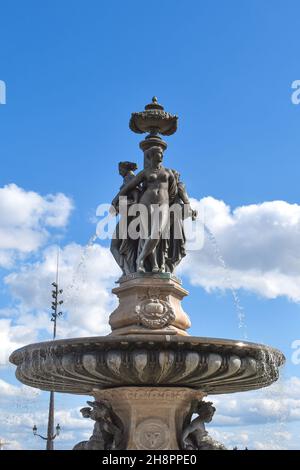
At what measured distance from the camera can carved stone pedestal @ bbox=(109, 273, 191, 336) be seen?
11375 millimetres

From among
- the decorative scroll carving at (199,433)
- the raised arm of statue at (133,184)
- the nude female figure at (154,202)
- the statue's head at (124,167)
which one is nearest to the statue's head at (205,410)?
the decorative scroll carving at (199,433)

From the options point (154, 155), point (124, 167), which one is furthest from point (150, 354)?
point (124, 167)

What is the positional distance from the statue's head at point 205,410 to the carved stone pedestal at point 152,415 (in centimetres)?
44

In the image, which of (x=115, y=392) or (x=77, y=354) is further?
(x=115, y=392)

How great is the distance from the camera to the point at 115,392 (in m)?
11.1

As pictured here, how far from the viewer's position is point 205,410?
11.6m

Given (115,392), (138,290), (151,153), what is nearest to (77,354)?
(115,392)

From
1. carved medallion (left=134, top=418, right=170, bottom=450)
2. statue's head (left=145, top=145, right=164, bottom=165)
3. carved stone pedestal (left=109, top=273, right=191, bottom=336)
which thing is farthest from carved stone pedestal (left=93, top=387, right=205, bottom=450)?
statue's head (left=145, top=145, right=164, bottom=165)

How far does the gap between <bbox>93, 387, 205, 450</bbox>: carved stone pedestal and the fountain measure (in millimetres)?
15

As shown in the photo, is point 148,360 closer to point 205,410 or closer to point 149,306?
point 149,306

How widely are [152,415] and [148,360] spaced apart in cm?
163

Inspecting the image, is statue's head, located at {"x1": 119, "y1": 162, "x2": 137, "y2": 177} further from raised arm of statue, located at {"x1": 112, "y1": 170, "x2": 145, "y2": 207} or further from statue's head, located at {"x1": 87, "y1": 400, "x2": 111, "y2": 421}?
statue's head, located at {"x1": 87, "y1": 400, "x2": 111, "y2": 421}
